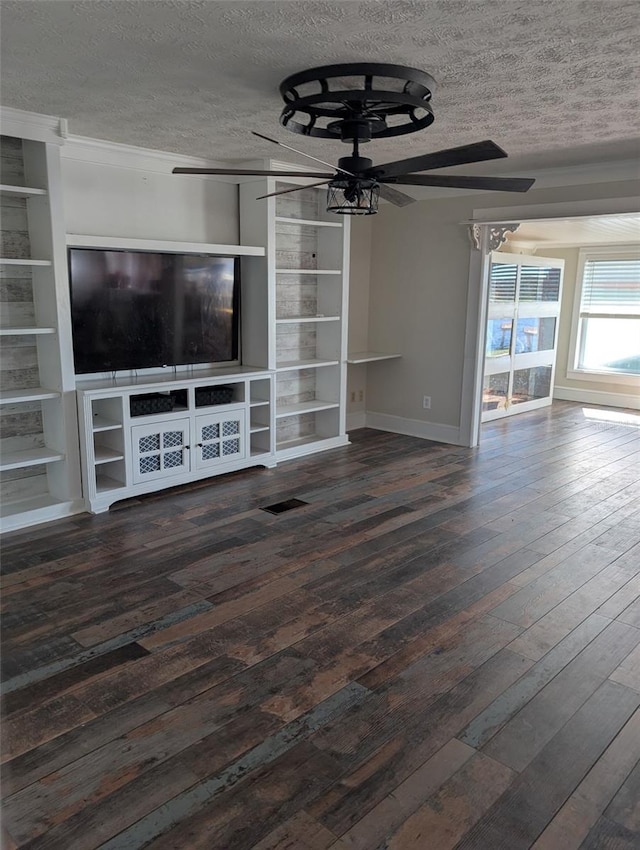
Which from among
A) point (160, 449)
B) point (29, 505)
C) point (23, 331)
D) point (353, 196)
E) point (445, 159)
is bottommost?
point (29, 505)

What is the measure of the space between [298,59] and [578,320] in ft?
23.1

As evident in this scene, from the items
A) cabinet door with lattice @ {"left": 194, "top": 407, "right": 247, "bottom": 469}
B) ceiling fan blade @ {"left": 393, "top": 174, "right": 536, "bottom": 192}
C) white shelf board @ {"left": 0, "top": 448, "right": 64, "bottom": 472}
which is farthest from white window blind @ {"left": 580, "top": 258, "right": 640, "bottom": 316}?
white shelf board @ {"left": 0, "top": 448, "right": 64, "bottom": 472}

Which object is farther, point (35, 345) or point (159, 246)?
point (159, 246)

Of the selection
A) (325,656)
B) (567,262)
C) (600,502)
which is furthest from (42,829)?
(567,262)

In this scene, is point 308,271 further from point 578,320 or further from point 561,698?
point 578,320

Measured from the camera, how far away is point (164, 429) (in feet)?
14.6

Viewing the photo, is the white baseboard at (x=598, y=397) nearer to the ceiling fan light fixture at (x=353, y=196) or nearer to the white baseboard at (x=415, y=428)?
the white baseboard at (x=415, y=428)

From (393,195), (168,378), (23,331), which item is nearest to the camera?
(393,195)

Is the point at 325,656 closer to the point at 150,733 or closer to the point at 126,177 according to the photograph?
the point at 150,733

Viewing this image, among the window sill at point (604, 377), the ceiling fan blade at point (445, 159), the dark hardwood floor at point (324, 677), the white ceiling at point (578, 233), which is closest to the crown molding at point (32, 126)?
the ceiling fan blade at point (445, 159)

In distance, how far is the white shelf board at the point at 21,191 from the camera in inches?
138

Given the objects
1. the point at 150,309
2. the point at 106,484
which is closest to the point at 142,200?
the point at 150,309

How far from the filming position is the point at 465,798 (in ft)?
6.14

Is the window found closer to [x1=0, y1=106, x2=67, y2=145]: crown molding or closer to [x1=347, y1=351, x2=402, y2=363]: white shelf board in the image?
[x1=347, y1=351, x2=402, y2=363]: white shelf board
